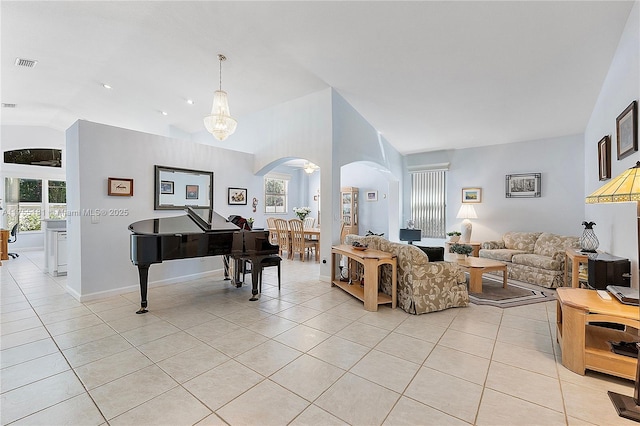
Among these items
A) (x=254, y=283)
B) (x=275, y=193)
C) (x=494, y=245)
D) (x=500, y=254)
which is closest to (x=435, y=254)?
(x=254, y=283)

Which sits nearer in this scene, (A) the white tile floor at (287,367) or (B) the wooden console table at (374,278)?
(A) the white tile floor at (287,367)

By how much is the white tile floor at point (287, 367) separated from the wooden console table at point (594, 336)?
106 millimetres

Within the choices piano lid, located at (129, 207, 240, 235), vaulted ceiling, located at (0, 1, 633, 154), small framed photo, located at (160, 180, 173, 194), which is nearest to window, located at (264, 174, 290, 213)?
vaulted ceiling, located at (0, 1, 633, 154)

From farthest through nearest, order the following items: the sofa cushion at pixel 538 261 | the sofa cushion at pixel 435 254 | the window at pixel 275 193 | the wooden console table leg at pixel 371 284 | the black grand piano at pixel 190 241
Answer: the window at pixel 275 193, the sofa cushion at pixel 538 261, the sofa cushion at pixel 435 254, the wooden console table leg at pixel 371 284, the black grand piano at pixel 190 241

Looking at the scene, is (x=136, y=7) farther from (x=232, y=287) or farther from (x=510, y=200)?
(x=510, y=200)

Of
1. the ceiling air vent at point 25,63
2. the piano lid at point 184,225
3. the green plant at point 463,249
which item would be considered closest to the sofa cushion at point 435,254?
the green plant at point 463,249

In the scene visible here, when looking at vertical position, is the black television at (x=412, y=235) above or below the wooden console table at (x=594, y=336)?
above

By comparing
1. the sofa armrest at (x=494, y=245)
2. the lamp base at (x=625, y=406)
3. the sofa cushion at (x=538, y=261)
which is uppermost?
the sofa armrest at (x=494, y=245)

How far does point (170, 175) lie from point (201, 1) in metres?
2.86

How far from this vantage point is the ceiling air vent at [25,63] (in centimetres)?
430

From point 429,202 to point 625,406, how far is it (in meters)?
6.27

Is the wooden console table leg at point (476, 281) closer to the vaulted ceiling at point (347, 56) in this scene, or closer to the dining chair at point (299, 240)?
the vaulted ceiling at point (347, 56)

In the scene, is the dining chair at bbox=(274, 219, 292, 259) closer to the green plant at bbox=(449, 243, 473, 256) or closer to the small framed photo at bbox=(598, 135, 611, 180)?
the green plant at bbox=(449, 243, 473, 256)

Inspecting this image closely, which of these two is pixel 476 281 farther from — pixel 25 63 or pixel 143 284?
pixel 25 63
